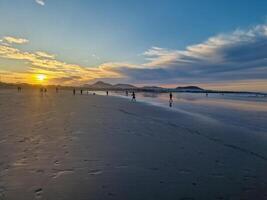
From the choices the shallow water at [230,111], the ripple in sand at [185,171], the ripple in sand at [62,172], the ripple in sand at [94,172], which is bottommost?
the shallow water at [230,111]

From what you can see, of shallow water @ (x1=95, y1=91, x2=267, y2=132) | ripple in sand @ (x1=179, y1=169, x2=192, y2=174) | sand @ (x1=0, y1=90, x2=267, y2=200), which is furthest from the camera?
shallow water @ (x1=95, y1=91, x2=267, y2=132)

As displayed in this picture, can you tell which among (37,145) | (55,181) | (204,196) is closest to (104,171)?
(55,181)

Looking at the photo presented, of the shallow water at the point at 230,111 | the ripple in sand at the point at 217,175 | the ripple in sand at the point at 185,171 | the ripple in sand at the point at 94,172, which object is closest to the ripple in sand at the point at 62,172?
the ripple in sand at the point at 94,172

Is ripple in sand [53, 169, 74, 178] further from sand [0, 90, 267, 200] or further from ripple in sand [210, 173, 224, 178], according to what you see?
ripple in sand [210, 173, 224, 178]

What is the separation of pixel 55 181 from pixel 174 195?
316cm

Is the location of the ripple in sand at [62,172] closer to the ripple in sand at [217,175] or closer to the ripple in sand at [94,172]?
the ripple in sand at [94,172]

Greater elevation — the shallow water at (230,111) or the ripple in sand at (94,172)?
the ripple in sand at (94,172)

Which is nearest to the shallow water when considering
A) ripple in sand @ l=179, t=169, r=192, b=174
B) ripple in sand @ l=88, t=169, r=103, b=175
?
ripple in sand @ l=179, t=169, r=192, b=174

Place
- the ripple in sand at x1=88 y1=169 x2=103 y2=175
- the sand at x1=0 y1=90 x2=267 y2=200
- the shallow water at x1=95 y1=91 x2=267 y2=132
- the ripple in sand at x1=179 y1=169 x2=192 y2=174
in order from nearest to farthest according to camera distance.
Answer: the sand at x1=0 y1=90 x2=267 y2=200 → the ripple in sand at x1=88 y1=169 x2=103 y2=175 → the ripple in sand at x1=179 y1=169 x2=192 y2=174 → the shallow water at x1=95 y1=91 x2=267 y2=132

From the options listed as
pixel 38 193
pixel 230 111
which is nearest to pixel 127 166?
pixel 38 193

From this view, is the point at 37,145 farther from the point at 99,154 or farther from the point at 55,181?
the point at 55,181

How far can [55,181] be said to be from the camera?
7688 mm

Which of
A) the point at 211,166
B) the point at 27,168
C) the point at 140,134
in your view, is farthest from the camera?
the point at 140,134

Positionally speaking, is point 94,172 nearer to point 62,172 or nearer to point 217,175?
point 62,172
